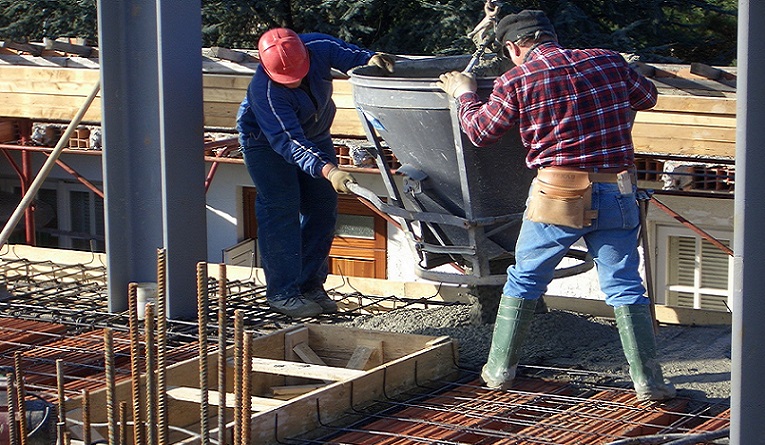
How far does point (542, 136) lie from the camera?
499cm

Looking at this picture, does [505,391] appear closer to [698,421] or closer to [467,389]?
[467,389]

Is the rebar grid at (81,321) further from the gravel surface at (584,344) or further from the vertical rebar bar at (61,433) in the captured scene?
the vertical rebar bar at (61,433)

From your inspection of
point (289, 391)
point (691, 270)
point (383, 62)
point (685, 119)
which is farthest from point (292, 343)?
point (691, 270)

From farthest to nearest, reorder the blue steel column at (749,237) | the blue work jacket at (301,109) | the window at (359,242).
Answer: the window at (359,242), the blue work jacket at (301,109), the blue steel column at (749,237)

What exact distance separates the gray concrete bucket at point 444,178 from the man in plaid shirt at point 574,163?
1.61 feet

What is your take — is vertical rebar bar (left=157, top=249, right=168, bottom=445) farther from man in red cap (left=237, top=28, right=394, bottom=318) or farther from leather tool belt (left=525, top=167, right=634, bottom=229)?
man in red cap (left=237, top=28, right=394, bottom=318)

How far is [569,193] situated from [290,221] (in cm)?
→ 225

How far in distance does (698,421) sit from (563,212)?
1.02 metres

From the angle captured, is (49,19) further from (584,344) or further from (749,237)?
(749,237)

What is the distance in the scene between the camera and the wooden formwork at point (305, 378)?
4.97 meters

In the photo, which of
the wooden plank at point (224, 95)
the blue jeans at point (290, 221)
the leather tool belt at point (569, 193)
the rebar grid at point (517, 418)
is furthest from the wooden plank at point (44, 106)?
Result: the leather tool belt at point (569, 193)

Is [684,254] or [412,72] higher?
[412,72]

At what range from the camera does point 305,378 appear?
5980 mm

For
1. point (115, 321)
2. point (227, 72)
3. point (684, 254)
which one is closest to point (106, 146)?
point (115, 321)
